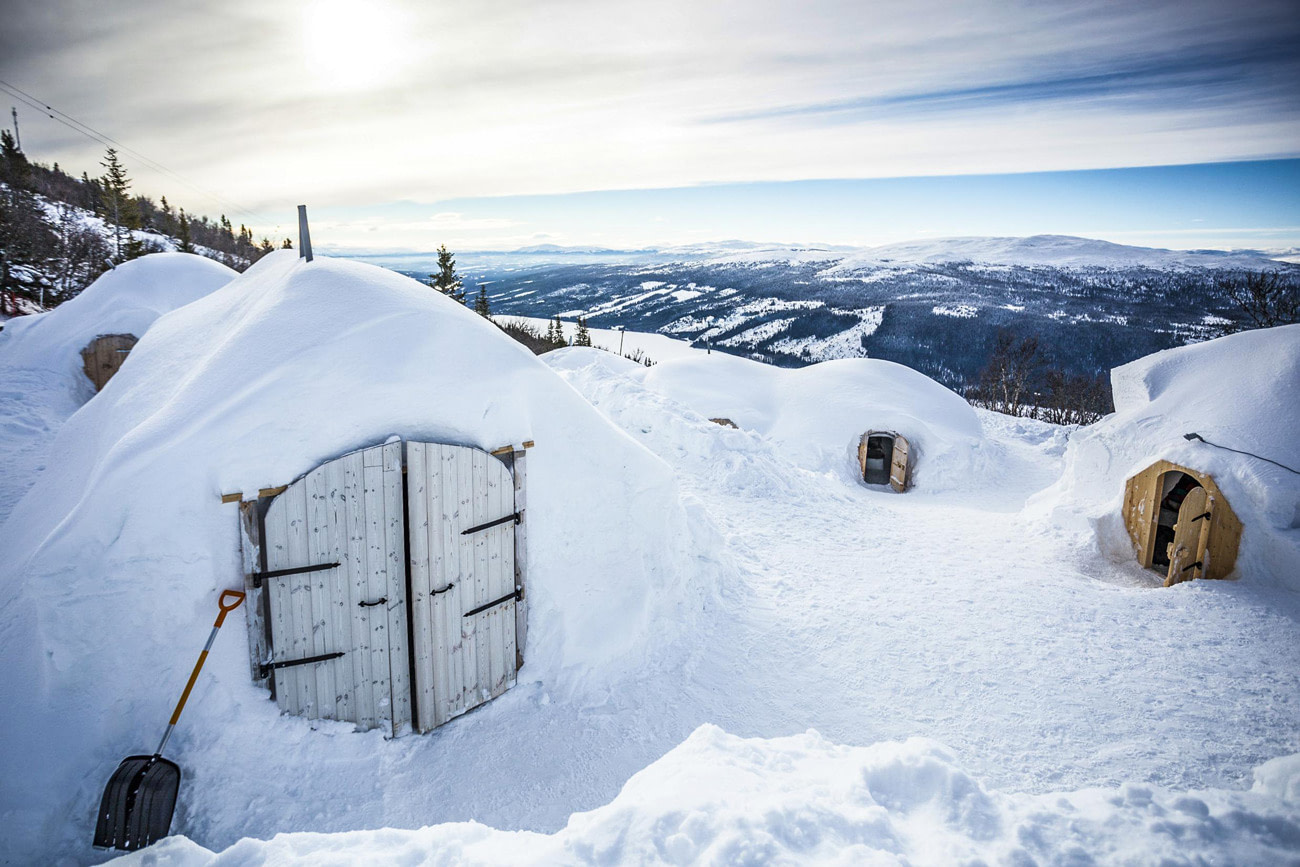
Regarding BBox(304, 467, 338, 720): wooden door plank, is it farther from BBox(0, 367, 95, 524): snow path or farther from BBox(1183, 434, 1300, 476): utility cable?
BBox(1183, 434, 1300, 476): utility cable

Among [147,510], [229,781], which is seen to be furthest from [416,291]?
[229,781]

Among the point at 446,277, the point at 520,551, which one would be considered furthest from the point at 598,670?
the point at 446,277

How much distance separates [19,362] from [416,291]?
13869mm

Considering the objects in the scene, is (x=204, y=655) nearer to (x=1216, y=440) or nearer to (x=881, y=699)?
(x=881, y=699)

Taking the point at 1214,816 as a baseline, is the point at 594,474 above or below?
above

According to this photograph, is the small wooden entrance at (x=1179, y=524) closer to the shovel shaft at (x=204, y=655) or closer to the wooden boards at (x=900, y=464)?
the wooden boards at (x=900, y=464)

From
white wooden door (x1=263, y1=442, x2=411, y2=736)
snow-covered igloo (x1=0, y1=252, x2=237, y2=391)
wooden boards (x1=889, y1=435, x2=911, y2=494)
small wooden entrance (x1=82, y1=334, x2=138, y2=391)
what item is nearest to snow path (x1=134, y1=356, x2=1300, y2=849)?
white wooden door (x1=263, y1=442, x2=411, y2=736)

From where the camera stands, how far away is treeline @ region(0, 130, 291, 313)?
2292 centimetres

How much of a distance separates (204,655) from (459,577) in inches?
79.5

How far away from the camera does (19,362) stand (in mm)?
13562

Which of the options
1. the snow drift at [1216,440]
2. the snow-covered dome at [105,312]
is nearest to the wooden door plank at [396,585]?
the snow drift at [1216,440]

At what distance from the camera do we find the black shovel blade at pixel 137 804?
3900mm

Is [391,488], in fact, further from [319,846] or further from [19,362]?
[19,362]

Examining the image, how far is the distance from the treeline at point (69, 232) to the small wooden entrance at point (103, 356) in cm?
475
